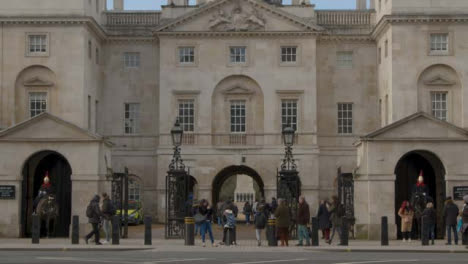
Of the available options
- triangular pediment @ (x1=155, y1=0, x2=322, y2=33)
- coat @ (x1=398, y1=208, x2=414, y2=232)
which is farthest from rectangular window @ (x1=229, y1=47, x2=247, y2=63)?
coat @ (x1=398, y1=208, x2=414, y2=232)

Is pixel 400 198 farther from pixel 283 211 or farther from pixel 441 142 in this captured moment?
pixel 283 211

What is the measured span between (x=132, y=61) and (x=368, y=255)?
3218 centimetres

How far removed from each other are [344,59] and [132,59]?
11.9 meters

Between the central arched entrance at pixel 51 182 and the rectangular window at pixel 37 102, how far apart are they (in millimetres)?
13928

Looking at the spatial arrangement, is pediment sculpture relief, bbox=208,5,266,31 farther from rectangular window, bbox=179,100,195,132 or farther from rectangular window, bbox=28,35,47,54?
rectangular window, bbox=28,35,47,54

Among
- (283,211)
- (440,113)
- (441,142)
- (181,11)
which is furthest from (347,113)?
(283,211)

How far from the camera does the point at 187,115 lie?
5678 centimetres

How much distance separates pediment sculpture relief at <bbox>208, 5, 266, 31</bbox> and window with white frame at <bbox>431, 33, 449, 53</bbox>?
30.8 ft

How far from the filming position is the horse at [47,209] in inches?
1480

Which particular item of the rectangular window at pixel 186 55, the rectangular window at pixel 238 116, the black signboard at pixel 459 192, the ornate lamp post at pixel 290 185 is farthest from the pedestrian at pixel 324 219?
the rectangular window at pixel 186 55

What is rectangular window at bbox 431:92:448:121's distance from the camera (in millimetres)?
53250

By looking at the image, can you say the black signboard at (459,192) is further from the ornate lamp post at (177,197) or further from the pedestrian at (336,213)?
the ornate lamp post at (177,197)

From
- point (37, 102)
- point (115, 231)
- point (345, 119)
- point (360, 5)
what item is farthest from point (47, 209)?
point (360, 5)

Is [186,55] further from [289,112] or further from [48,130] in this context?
[48,130]
